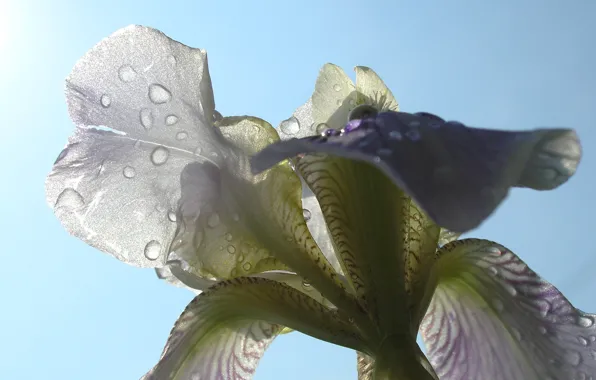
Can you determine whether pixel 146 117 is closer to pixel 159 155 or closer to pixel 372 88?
pixel 159 155

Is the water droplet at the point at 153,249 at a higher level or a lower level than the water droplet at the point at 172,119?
lower

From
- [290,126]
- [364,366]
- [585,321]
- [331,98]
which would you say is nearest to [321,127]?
[331,98]

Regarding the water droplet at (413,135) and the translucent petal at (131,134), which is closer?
the water droplet at (413,135)

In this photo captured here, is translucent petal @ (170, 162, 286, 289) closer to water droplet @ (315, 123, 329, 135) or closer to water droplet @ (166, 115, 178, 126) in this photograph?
water droplet @ (166, 115, 178, 126)

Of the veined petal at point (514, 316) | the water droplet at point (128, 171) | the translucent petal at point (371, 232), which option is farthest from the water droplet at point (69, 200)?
the veined petal at point (514, 316)

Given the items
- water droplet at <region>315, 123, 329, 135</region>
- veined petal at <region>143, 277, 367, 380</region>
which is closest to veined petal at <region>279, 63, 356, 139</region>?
water droplet at <region>315, 123, 329, 135</region>

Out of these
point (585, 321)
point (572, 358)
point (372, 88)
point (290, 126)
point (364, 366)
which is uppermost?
point (372, 88)

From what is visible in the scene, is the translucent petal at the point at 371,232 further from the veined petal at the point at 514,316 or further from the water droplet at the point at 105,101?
the water droplet at the point at 105,101
